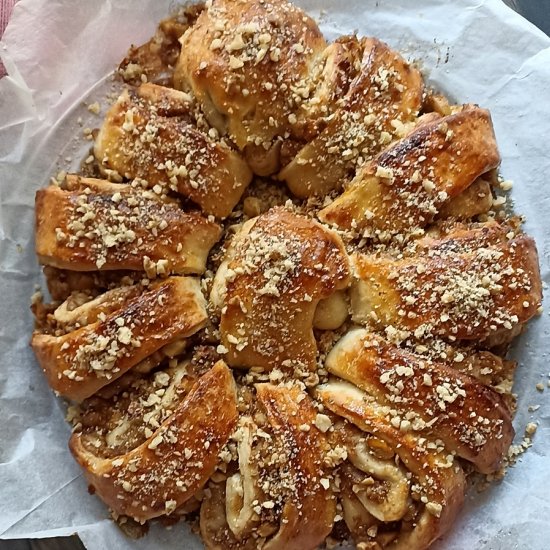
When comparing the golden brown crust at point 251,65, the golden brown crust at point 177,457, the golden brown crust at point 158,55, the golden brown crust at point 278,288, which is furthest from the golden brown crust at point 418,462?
the golden brown crust at point 158,55

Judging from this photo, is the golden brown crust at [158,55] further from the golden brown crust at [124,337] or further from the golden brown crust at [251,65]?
the golden brown crust at [124,337]

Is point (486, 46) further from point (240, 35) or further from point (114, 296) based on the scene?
point (114, 296)

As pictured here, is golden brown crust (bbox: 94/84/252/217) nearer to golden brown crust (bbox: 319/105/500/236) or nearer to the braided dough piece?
golden brown crust (bbox: 319/105/500/236)

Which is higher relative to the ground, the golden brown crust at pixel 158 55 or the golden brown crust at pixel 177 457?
the golden brown crust at pixel 158 55

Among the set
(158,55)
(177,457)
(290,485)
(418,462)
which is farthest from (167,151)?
(418,462)

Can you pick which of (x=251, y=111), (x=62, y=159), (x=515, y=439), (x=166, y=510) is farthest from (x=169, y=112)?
(x=515, y=439)
